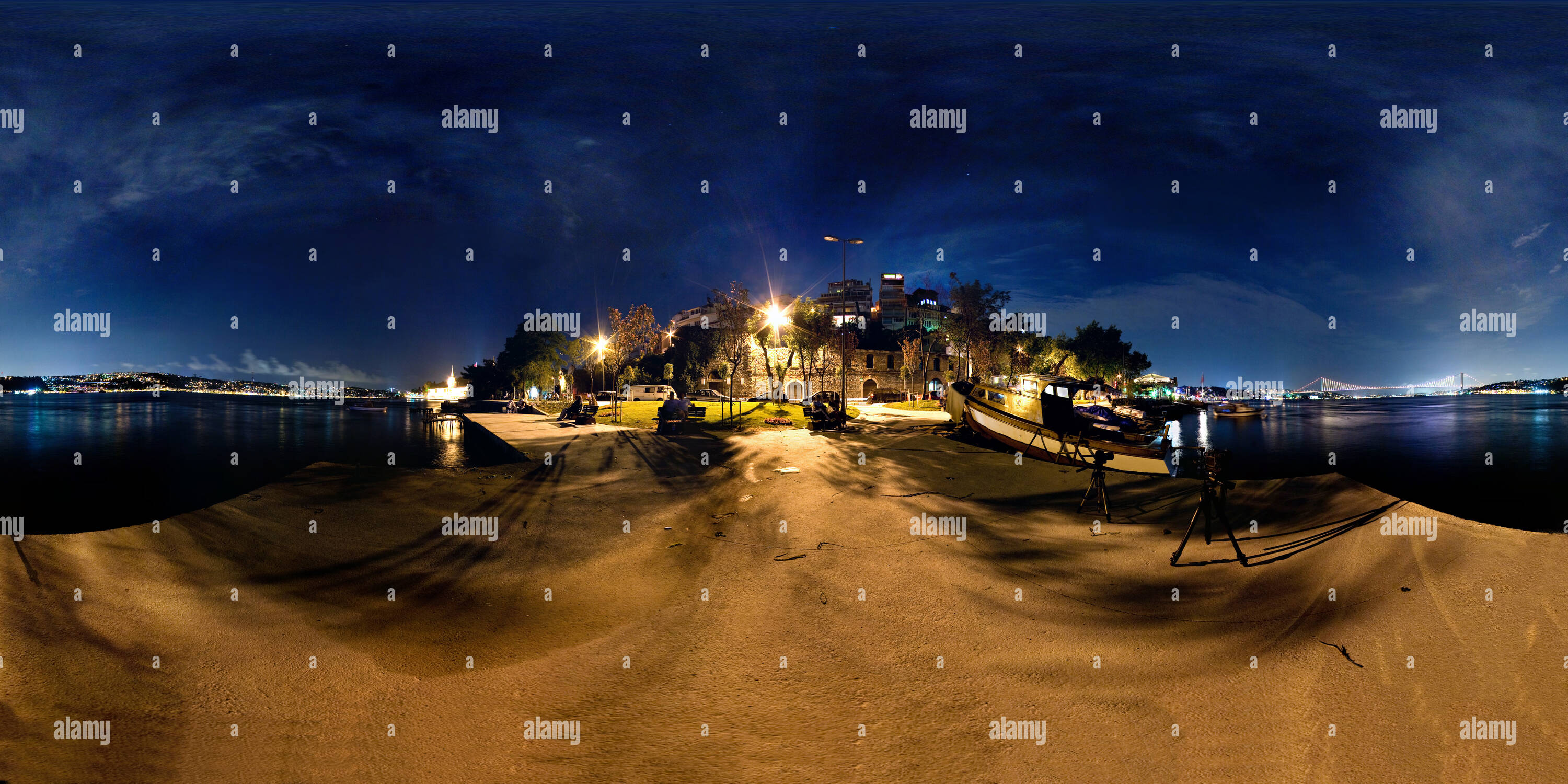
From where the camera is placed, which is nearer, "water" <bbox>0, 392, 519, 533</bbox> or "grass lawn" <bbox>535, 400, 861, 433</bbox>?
"water" <bbox>0, 392, 519, 533</bbox>

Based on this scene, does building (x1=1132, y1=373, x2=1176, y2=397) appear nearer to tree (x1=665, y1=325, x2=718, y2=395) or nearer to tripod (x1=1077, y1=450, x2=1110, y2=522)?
tree (x1=665, y1=325, x2=718, y2=395)

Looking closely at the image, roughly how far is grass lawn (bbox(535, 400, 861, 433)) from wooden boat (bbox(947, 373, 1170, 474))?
1072 cm

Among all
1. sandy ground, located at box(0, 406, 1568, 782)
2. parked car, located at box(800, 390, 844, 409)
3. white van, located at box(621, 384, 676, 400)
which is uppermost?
white van, located at box(621, 384, 676, 400)

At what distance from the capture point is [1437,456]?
28344 mm

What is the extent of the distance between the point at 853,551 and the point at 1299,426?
70.5 metres

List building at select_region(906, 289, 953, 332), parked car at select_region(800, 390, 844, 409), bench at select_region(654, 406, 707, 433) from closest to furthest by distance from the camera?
bench at select_region(654, 406, 707, 433), parked car at select_region(800, 390, 844, 409), building at select_region(906, 289, 953, 332)

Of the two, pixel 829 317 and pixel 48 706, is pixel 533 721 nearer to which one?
pixel 48 706

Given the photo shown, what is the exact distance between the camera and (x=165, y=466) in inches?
1214

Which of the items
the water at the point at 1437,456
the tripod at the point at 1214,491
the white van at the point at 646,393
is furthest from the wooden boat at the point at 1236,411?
the tripod at the point at 1214,491

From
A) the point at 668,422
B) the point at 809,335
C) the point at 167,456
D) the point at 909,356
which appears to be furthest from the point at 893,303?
the point at 167,456

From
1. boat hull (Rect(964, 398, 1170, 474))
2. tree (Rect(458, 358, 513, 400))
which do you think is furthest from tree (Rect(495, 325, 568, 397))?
boat hull (Rect(964, 398, 1170, 474))

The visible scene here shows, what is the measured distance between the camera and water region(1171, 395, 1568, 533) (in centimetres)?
1347

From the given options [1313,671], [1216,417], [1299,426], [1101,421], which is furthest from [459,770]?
[1216,417]

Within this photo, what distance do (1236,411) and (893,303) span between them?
193 ft
